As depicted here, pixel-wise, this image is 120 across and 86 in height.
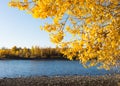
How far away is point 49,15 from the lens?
10.0m

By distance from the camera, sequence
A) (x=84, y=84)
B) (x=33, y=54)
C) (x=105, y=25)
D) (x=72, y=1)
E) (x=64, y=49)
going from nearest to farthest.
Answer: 1. (x=72, y=1)
2. (x=105, y=25)
3. (x=64, y=49)
4. (x=84, y=84)
5. (x=33, y=54)

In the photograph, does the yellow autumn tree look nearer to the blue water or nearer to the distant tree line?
the blue water

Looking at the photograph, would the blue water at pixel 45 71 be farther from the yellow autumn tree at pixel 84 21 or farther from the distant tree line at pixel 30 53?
the distant tree line at pixel 30 53

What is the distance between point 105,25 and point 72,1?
1240 mm

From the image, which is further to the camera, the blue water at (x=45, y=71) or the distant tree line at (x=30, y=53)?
the distant tree line at (x=30, y=53)

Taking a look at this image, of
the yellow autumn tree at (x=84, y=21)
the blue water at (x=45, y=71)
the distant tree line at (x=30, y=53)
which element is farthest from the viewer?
the distant tree line at (x=30, y=53)

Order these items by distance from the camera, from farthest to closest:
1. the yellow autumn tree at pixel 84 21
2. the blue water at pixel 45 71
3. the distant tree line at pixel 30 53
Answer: the distant tree line at pixel 30 53, the blue water at pixel 45 71, the yellow autumn tree at pixel 84 21

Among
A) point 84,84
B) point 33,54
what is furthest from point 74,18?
point 33,54

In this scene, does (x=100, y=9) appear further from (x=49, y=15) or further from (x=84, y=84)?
(x=84, y=84)

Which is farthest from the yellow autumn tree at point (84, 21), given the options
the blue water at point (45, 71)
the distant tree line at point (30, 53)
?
the distant tree line at point (30, 53)

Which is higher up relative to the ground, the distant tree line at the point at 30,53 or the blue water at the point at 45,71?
the distant tree line at the point at 30,53

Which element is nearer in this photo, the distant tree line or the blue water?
the blue water

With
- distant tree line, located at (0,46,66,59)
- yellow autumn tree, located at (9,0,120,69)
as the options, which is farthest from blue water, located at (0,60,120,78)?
distant tree line, located at (0,46,66,59)

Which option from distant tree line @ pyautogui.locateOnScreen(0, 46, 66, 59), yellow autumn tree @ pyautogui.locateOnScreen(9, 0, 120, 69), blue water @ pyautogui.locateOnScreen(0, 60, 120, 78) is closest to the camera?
yellow autumn tree @ pyautogui.locateOnScreen(9, 0, 120, 69)
